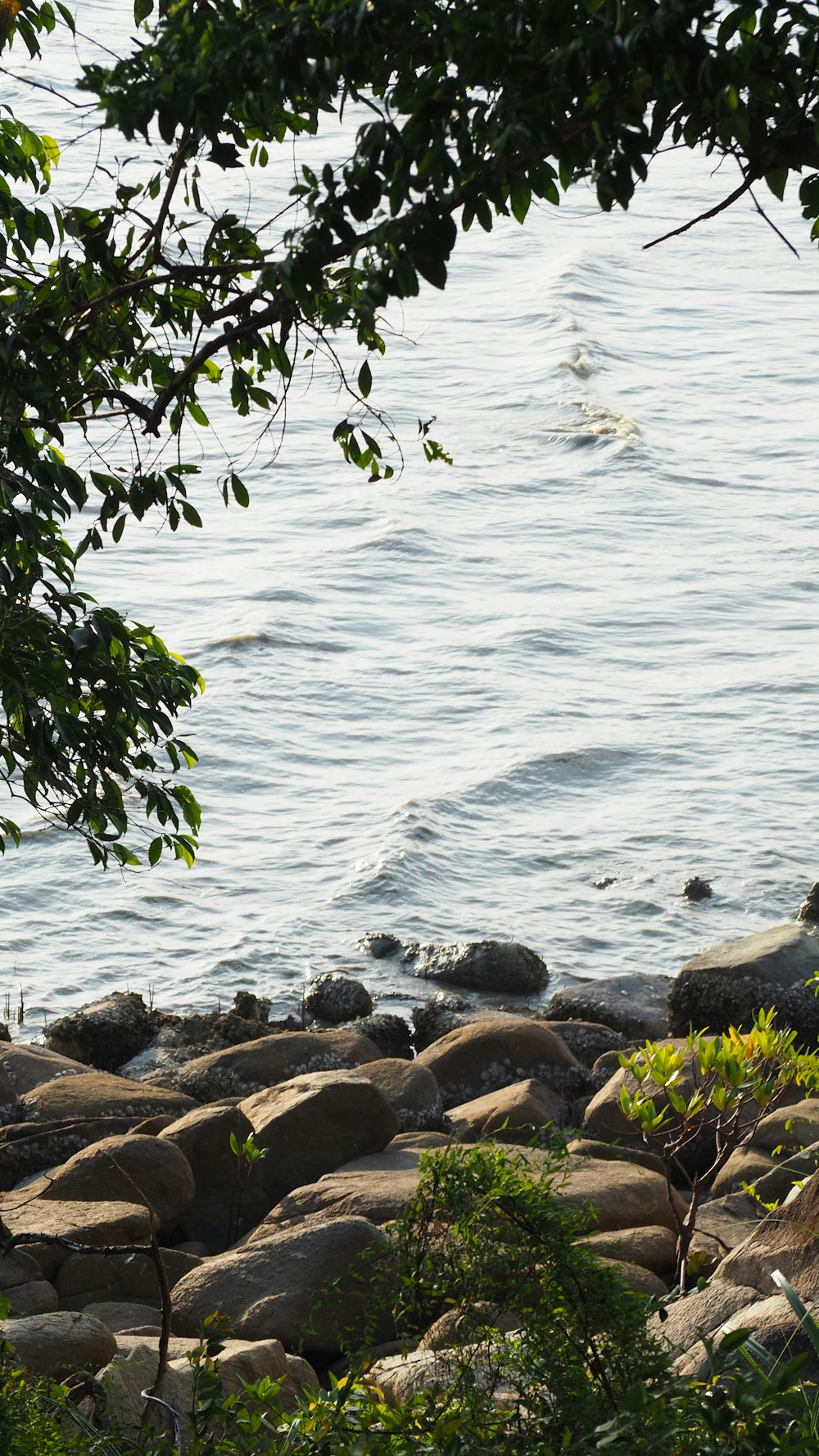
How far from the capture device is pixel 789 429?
30.2m

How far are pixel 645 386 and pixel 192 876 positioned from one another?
21.2 m

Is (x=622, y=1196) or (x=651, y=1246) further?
(x=622, y=1196)

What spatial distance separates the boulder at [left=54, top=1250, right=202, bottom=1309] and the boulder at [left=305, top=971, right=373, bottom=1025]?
5.39m

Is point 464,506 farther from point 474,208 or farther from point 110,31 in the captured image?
point 110,31

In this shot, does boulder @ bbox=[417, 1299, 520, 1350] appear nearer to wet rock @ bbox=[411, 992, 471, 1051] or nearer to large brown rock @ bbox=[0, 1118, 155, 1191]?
large brown rock @ bbox=[0, 1118, 155, 1191]

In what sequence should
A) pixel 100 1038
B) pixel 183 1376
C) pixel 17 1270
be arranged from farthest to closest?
pixel 100 1038, pixel 17 1270, pixel 183 1376

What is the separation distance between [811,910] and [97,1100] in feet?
23.5

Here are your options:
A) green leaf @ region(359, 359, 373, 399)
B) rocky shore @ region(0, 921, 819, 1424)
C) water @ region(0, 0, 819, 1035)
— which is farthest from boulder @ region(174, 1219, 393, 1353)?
green leaf @ region(359, 359, 373, 399)

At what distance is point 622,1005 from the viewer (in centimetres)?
1160

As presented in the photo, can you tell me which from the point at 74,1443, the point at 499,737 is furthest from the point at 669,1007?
the point at 74,1443

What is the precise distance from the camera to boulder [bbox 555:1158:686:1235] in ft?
21.1

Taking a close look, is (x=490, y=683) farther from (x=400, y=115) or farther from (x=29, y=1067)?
(x=400, y=115)

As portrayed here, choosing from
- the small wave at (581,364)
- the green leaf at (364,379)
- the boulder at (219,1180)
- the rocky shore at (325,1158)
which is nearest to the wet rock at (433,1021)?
the rocky shore at (325,1158)

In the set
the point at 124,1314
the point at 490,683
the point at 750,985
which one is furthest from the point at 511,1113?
the point at 490,683
